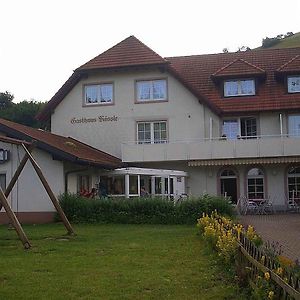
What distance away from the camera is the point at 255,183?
31.8m

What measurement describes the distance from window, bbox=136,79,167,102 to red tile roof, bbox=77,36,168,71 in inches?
48.4

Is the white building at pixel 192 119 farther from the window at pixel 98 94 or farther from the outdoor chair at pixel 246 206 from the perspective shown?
the outdoor chair at pixel 246 206

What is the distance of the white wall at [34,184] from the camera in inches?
950

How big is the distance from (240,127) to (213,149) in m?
3.15

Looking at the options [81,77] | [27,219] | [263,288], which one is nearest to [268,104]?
[81,77]

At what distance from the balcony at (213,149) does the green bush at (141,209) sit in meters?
8.21

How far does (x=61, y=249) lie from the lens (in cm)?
1371

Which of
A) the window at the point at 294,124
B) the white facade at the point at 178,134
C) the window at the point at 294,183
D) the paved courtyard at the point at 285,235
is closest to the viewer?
the paved courtyard at the point at 285,235

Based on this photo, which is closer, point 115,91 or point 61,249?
point 61,249

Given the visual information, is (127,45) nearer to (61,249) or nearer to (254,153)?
(254,153)

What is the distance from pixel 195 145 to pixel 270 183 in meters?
4.72

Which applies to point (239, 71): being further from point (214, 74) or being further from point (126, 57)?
point (126, 57)

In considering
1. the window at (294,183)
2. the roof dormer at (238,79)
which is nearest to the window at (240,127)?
the roof dormer at (238,79)

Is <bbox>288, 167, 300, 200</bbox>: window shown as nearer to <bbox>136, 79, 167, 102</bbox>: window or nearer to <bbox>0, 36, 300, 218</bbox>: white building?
<bbox>0, 36, 300, 218</bbox>: white building
